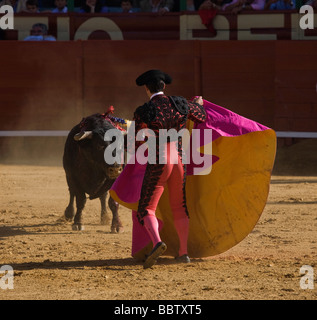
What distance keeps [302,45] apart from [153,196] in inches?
230

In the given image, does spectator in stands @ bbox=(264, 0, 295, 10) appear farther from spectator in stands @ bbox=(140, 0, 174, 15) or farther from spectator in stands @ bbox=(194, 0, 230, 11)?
spectator in stands @ bbox=(140, 0, 174, 15)

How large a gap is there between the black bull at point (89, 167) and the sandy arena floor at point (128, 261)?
138 millimetres

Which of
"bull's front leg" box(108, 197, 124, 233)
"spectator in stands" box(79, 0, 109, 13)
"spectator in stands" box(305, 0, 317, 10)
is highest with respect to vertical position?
"spectator in stands" box(79, 0, 109, 13)

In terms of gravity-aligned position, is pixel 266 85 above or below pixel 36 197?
above

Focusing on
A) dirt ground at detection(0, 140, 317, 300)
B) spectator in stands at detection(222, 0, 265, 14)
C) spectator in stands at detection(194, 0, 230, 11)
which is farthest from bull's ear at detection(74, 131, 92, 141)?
spectator in stands at detection(222, 0, 265, 14)

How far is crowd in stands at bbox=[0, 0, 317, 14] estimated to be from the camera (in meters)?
9.81

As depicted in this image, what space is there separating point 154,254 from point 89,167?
1.86m

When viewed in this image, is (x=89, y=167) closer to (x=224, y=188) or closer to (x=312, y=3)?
(x=224, y=188)

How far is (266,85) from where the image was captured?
9906mm

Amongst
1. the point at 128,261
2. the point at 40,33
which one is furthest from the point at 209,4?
the point at 128,261

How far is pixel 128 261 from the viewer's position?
4570 mm

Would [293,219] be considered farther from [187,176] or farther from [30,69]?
[30,69]

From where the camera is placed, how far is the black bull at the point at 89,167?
5.60 metres

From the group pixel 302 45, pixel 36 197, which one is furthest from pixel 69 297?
pixel 302 45
